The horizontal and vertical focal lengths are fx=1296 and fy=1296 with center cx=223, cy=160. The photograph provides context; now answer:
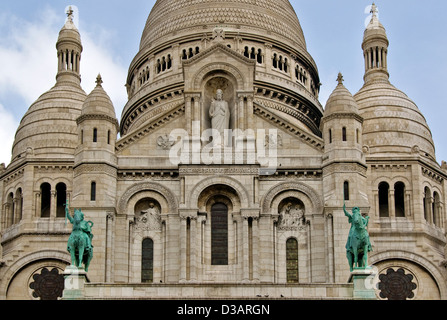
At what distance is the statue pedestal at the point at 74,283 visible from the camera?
2383 inches

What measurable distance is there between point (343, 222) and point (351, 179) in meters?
2.59

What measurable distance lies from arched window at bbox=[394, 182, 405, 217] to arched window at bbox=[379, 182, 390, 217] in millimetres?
621

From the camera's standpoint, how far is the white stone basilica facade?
2707 inches

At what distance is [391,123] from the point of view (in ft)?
282

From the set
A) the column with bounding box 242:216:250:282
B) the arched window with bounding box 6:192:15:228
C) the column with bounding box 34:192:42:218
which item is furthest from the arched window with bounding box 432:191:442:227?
the arched window with bounding box 6:192:15:228

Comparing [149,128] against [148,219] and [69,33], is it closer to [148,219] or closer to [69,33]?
[148,219]

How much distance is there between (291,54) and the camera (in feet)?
310

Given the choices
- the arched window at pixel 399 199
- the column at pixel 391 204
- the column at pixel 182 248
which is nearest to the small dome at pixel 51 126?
the column at pixel 182 248

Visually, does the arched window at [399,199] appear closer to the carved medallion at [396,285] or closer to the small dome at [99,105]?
the carved medallion at [396,285]

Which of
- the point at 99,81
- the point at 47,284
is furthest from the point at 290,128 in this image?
the point at 47,284

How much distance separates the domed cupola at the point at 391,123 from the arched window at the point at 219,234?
16.2 metres

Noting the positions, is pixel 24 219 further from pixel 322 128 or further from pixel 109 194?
pixel 322 128

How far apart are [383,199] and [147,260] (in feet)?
68.1
